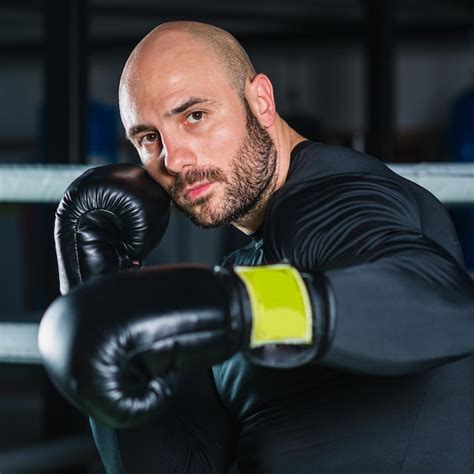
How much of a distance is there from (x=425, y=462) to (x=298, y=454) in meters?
0.16

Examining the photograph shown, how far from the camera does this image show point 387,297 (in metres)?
0.85

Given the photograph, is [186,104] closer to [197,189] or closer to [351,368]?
[197,189]

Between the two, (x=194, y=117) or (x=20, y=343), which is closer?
(x=194, y=117)

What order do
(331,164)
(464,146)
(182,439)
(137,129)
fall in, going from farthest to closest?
(464,146)
(182,439)
(137,129)
(331,164)

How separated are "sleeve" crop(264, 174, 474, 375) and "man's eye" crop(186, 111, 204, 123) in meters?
0.30

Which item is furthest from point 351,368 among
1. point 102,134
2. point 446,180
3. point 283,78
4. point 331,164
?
point 283,78

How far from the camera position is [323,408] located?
1179 mm

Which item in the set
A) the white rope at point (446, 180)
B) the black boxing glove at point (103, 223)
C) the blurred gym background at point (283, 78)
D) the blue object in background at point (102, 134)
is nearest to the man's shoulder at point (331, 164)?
the black boxing glove at point (103, 223)

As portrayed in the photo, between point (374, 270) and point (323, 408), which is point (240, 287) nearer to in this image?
point (374, 270)

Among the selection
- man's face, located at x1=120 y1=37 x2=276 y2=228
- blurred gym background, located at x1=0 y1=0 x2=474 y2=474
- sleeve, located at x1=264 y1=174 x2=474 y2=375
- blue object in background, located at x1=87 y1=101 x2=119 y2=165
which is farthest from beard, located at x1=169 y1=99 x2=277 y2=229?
blurred gym background, located at x1=0 y1=0 x2=474 y2=474

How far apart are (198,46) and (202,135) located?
0.41 ft

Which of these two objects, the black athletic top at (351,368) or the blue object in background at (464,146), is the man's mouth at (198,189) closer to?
the black athletic top at (351,368)

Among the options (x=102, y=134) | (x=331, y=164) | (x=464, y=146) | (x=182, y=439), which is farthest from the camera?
(x=464, y=146)

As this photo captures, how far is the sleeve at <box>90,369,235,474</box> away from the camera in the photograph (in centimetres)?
132
